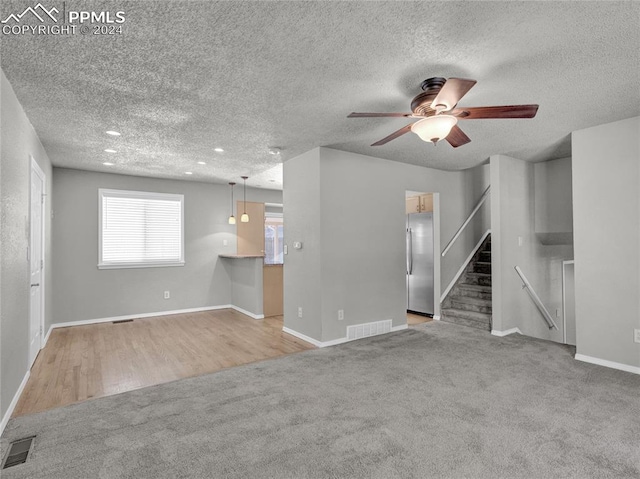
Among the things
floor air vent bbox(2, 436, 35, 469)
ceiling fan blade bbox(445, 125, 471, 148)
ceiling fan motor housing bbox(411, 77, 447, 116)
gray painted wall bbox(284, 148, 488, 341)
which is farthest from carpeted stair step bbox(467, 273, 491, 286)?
floor air vent bbox(2, 436, 35, 469)

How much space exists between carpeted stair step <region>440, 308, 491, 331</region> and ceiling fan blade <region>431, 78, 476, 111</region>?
3564 millimetres

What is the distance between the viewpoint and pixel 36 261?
12.1ft

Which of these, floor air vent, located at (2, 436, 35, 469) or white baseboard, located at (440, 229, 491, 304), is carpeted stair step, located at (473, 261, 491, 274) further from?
floor air vent, located at (2, 436, 35, 469)

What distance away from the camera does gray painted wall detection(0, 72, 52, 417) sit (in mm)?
2344

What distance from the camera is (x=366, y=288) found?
4.51 m

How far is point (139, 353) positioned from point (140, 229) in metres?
2.67

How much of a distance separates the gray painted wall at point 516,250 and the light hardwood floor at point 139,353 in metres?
2.70

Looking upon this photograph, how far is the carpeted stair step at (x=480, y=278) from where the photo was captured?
5475 mm

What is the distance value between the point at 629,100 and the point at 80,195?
687 centimetres

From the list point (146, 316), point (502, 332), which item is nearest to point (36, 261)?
point (146, 316)

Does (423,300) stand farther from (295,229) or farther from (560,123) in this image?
(560,123)

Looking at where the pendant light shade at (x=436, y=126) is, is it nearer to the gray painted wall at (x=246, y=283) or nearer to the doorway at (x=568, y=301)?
the gray painted wall at (x=246, y=283)

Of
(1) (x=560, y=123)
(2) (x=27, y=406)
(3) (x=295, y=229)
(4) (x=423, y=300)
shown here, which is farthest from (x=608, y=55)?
(2) (x=27, y=406)
